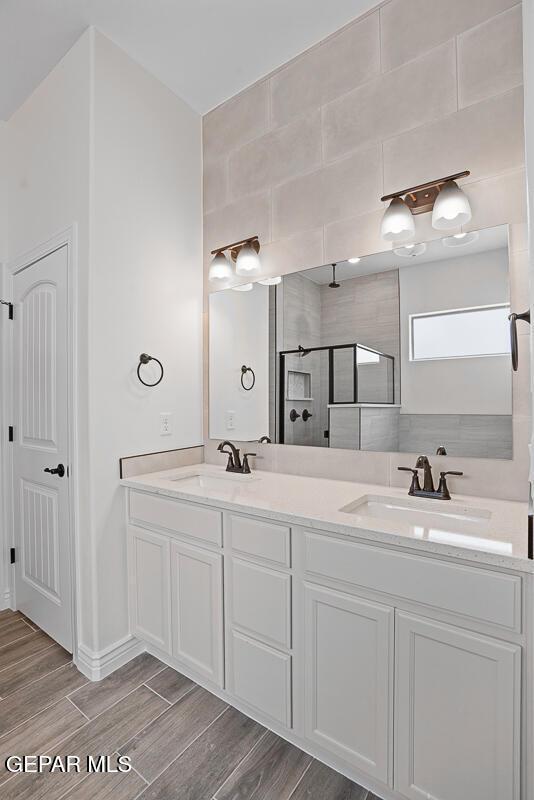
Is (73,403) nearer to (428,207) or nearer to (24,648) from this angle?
(24,648)

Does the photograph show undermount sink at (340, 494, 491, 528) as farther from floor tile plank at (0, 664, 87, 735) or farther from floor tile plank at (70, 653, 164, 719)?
floor tile plank at (0, 664, 87, 735)

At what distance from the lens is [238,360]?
241 cm

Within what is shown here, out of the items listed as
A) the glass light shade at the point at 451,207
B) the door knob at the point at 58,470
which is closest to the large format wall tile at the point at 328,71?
the glass light shade at the point at 451,207

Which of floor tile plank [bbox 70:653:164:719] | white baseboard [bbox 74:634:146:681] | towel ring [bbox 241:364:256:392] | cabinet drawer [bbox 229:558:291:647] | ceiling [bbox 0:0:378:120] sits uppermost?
ceiling [bbox 0:0:378:120]

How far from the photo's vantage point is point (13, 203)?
250 cm

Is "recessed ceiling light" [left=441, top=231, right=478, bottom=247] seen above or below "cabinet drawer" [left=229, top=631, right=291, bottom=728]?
above

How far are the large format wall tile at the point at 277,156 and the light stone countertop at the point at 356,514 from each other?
1.57 meters

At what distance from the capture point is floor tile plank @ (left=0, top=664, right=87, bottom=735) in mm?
1689

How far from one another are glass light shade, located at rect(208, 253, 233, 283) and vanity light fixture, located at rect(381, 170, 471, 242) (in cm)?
93

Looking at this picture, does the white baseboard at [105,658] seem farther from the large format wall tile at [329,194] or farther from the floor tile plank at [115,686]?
the large format wall tile at [329,194]

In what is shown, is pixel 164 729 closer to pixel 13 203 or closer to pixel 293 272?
pixel 293 272

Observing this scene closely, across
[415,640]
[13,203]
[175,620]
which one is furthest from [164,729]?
[13,203]

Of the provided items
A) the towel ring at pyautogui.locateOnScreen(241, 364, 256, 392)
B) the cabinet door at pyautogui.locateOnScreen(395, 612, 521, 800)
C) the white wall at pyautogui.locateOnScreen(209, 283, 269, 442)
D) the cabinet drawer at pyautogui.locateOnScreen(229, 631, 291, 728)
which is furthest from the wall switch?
the cabinet door at pyautogui.locateOnScreen(395, 612, 521, 800)

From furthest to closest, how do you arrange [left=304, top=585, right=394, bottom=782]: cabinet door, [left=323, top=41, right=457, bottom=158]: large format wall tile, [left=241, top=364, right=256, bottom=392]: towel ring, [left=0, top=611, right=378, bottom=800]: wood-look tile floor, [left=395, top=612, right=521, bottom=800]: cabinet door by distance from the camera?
[left=241, top=364, right=256, bottom=392]: towel ring, [left=323, top=41, right=457, bottom=158]: large format wall tile, [left=0, top=611, right=378, bottom=800]: wood-look tile floor, [left=304, top=585, right=394, bottom=782]: cabinet door, [left=395, top=612, right=521, bottom=800]: cabinet door
